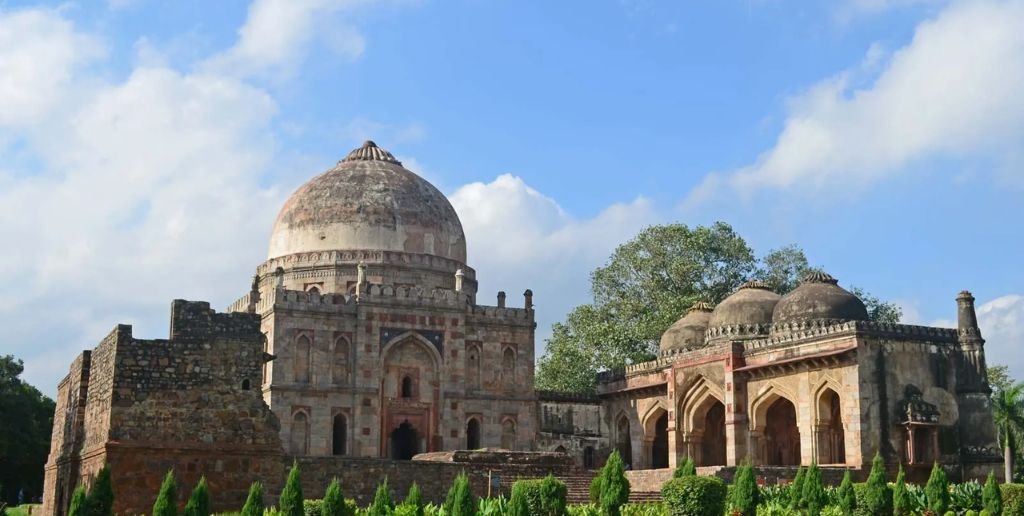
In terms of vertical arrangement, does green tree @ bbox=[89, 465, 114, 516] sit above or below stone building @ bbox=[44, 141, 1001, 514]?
below

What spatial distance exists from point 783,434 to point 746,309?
11.9 feet

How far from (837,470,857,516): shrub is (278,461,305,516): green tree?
31.2 feet

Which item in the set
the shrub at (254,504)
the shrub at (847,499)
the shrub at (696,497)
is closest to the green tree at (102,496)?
the shrub at (254,504)

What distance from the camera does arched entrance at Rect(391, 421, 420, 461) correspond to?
1308 inches

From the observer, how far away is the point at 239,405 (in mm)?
18375

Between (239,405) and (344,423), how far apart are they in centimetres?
1411

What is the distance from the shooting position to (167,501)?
52.7 ft

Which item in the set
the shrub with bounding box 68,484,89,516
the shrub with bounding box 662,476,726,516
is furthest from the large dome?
the shrub with bounding box 68,484,89,516

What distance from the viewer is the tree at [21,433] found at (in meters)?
37.8

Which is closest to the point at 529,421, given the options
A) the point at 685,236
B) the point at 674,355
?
the point at 674,355

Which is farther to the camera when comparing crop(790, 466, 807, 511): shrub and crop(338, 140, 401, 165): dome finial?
crop(338, 140, 401, 165): dome finial

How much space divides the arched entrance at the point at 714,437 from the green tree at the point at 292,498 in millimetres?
19322

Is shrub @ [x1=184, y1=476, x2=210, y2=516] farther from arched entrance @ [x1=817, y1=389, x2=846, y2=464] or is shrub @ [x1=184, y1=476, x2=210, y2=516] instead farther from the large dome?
the large dome

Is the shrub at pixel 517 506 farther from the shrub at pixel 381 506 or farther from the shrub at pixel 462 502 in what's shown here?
the shrub at pixel 381 506
